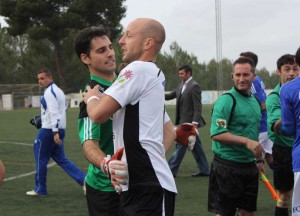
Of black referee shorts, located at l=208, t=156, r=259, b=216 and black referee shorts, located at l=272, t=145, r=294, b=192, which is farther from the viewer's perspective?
black referee shorts, located at l=272, t=145, r=294, b=192

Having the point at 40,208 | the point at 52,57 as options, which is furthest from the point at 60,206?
the point at 52,57

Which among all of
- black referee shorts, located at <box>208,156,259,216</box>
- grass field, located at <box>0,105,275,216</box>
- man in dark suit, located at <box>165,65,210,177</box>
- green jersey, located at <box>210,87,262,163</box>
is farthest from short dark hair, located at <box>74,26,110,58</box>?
man in dark suit, located at <box>165,65,210,177</box>

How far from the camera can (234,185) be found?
6.45 meters

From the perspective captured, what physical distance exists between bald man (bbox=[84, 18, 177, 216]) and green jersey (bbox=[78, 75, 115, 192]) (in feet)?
1.02

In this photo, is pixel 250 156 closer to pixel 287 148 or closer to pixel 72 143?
pixel 287 148

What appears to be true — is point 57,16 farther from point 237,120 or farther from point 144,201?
point 144,201

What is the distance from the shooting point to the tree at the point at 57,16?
5838 cm

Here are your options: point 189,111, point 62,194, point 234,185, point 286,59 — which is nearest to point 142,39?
point 234,185

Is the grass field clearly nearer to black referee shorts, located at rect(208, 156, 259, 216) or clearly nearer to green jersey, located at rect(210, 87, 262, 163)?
black referee shorts, located at rect(208, 156, 259, 216)

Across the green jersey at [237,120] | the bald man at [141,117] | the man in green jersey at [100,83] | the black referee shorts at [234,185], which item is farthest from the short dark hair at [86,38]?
the black referee shorts at [234,185]

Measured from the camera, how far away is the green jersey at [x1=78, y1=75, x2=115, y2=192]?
173 inches

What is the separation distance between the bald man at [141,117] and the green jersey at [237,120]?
7.52 feet

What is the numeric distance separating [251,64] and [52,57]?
75.7m

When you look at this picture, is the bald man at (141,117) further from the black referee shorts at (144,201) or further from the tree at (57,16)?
the tree at (57,16)
